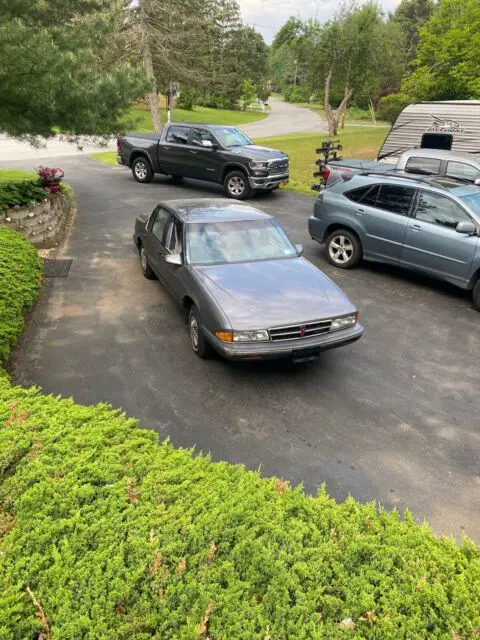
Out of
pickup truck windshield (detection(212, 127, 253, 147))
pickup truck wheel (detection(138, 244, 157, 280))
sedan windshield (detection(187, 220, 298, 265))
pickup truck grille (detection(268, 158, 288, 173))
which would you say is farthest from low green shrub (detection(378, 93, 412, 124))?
sedan windshield (detection(187, 220, 298, 265))

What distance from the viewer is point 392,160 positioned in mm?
13234

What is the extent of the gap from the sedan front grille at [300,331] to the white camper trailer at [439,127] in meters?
10.5

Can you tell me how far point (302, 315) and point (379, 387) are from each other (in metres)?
1.24

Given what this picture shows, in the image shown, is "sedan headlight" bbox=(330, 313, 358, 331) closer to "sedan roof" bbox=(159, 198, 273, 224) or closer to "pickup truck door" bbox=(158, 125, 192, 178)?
"sedan roof" bbox=(159, 198, 273, 224)

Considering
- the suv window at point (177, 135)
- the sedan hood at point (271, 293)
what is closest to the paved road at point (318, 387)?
the sedan hood at point (271, 293)

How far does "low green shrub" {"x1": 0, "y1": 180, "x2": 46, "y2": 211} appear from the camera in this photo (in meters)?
8.91

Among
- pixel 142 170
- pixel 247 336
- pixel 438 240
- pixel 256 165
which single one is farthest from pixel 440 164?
pixel 142 170

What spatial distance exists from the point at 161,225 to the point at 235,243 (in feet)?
4.66

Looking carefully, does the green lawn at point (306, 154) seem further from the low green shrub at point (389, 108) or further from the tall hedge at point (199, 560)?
the tall hedge at point (199, 560)

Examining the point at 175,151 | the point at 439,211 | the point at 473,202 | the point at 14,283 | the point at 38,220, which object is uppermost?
the point at 473,202

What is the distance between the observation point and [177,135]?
1427 centimetres

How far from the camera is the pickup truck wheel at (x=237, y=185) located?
42.8ft

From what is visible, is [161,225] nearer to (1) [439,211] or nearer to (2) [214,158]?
(1) [439,211]

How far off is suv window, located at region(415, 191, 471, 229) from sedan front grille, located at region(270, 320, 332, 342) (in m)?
3.50
